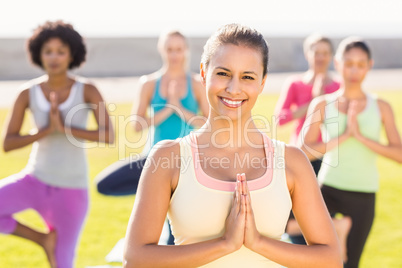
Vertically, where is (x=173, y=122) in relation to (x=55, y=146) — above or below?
above

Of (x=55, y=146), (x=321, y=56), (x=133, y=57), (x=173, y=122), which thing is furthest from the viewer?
(x=133, y=57)

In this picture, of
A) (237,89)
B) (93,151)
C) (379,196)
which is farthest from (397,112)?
(237,89)

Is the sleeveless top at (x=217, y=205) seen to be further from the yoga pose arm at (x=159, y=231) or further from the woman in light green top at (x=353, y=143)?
the woman in light green top at (x=353, y=143)

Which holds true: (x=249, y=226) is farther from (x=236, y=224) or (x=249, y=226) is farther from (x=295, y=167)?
(x=295, y=167)

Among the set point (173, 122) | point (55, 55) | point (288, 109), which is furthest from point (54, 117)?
point (288, 109)

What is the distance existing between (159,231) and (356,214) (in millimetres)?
2468

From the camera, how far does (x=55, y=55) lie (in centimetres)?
396

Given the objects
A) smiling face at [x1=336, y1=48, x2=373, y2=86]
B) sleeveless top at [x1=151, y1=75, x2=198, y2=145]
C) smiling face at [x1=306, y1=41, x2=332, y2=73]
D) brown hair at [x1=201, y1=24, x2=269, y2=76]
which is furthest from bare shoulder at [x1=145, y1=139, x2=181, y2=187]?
smiling face at [x1=306, y1=41, x2=332, y2=73]

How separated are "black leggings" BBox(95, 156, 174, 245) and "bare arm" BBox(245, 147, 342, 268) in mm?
2458

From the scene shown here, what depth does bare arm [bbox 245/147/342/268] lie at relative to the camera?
1895 millimetres

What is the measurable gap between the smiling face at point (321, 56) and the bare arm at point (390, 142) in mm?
1427

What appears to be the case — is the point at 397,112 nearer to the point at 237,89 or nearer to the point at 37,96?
the point at 37,96

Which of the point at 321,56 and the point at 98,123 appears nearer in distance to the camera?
the point at 98,123

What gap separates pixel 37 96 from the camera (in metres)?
3.88
